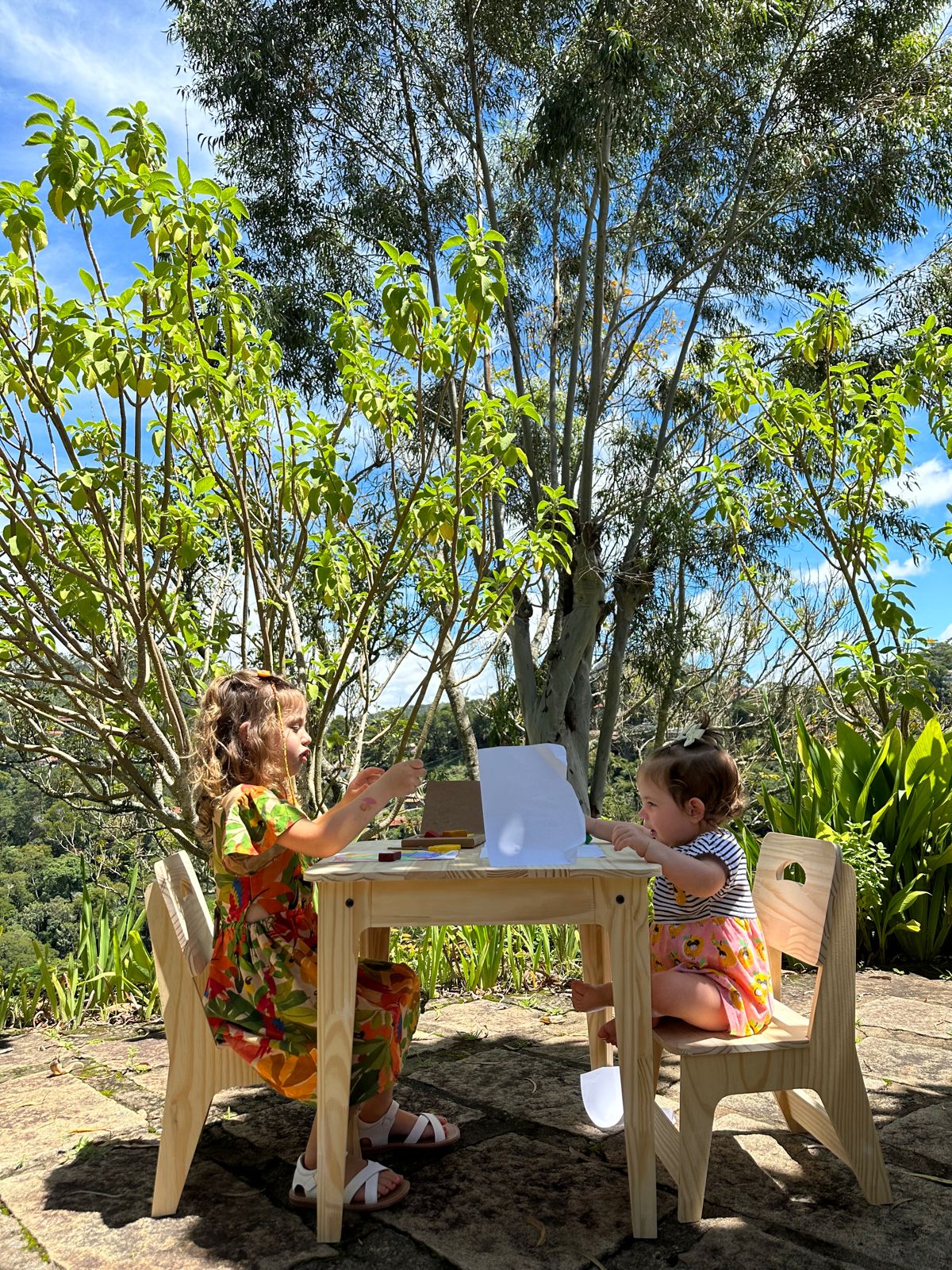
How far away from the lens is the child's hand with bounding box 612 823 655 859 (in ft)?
7.53

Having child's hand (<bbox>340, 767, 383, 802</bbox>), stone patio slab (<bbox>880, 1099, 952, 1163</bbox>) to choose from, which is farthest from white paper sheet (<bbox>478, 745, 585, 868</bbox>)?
stone patio slab (<bbox>880, 1099, 952, 1163</bbox>)

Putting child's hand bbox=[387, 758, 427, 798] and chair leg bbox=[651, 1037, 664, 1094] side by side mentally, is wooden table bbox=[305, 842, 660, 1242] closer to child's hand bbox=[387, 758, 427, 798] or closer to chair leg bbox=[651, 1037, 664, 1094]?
chair leg bbox=[651, 1037, 664, 1094]

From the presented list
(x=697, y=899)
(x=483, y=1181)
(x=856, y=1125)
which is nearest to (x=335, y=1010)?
(x=483, y=1181)

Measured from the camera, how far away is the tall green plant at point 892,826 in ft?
15.2

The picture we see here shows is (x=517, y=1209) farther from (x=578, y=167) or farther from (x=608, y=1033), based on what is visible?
(x=578, y=167)

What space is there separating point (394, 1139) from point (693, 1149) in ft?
2.73

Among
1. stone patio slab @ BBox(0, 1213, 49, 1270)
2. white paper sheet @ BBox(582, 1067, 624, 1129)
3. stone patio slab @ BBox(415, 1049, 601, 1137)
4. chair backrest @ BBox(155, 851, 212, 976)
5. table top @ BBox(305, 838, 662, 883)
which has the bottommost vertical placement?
stone patio slab @ BBox(0, 1213, 49, 1270)

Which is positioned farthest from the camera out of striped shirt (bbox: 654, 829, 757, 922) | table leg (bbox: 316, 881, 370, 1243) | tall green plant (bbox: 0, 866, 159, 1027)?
tall green plant (bbox: 0, 866, 159, 1027)

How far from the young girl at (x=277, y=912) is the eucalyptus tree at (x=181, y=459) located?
3.91 feet

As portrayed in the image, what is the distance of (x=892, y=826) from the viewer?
16.0 ft

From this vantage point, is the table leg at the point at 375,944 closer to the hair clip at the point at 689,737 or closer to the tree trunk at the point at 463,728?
A: the hair clip at the point at 689,737

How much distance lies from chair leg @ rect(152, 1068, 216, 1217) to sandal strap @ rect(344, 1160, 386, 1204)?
357mm

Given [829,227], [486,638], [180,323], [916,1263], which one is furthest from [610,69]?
[916,1263]

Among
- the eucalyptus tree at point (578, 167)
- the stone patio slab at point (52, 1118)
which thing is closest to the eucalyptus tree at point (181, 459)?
the stone patio slab at point (52, 1118)
